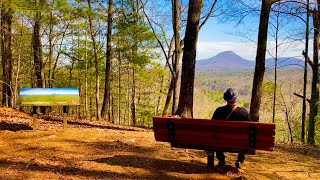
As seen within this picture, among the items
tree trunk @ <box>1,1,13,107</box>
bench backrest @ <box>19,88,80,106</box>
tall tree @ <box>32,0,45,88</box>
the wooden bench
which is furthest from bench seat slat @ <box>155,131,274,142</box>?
tree trunk @ <box>1,1,13,107</box>

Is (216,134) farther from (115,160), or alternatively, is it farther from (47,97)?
(47,97)

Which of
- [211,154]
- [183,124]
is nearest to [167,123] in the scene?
[183,124]

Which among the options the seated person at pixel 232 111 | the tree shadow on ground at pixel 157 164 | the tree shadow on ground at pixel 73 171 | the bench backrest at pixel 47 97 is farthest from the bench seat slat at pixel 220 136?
the bench backrest at pixel 47 97

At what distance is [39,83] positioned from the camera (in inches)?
584

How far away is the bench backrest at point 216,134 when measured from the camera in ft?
16.0

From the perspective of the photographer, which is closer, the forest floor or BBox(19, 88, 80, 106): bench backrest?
the forest floor

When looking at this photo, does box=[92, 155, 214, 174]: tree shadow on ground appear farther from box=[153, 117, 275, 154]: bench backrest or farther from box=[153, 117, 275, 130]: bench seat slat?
box=[153, 117, 275, 130]: bench seat slat

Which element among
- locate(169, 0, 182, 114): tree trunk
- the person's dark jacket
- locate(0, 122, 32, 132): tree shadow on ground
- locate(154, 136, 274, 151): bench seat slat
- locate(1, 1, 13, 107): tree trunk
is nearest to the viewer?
locate(154, 136, 274, 151): bench seat slat

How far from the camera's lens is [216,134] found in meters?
5.16

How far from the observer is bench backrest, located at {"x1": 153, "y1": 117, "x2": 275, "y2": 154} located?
4.89m

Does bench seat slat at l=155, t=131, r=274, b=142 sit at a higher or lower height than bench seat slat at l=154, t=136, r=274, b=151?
higher

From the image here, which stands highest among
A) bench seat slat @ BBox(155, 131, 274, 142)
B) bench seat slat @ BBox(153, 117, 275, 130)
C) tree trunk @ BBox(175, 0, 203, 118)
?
tree trunk @ BBox(175, 0, 203, 118)

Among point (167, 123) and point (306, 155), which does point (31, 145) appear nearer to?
point (167, 123)

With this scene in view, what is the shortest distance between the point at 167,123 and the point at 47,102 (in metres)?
4.50
